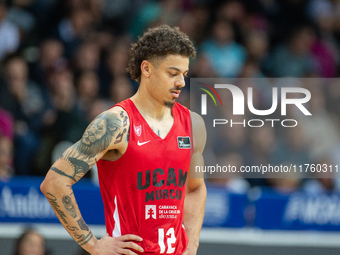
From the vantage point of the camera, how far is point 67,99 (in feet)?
22.1

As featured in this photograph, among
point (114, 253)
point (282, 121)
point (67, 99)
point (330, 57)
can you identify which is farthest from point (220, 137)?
point (114, 253)

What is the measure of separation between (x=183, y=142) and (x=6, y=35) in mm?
5299

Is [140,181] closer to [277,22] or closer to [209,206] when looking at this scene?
[209,206]

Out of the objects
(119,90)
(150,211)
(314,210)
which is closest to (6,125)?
(119,90)

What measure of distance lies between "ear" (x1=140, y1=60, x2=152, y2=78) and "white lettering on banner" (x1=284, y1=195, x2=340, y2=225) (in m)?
3.18

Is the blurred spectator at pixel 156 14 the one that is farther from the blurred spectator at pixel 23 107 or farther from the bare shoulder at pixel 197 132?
the bare shoulder at pixel 197 132

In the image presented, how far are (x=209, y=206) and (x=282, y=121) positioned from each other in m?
2.03

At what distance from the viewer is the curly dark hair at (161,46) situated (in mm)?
3260

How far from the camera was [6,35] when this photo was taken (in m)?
7.60

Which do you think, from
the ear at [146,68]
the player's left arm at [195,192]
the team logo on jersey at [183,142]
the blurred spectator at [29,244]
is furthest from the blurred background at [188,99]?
the ear at [146,68]

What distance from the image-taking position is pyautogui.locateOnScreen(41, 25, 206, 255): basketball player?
302 cm

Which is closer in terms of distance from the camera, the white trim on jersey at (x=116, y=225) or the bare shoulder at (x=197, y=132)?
the white trim on jersey at (x=116, y=225)

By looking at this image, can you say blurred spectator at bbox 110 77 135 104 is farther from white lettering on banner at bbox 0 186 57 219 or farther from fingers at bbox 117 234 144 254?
fingers at bbox 117 234 144 254

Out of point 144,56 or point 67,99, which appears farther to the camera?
point 67,99
